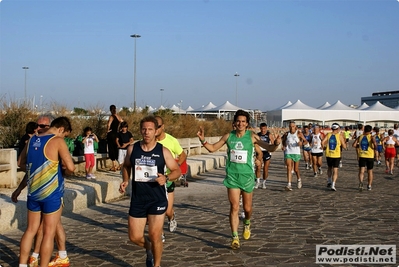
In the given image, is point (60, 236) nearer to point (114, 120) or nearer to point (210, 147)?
point (210, 147)

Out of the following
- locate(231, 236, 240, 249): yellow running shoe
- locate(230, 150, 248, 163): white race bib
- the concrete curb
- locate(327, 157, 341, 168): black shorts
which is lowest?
locate(231, 236, 240, 249): yellow running shoe

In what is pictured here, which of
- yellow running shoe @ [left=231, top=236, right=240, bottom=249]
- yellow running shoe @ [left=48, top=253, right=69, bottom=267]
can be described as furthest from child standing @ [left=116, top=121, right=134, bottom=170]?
yellow running shoe @ [left=48, top=253, right=69, bottom=267]

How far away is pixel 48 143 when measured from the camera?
6.09 metres

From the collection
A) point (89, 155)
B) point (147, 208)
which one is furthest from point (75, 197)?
point (147, 208)

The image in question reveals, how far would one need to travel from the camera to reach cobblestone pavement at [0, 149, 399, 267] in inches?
283

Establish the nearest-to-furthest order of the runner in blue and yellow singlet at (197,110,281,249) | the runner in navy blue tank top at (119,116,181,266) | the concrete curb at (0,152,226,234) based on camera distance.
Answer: the runner in navy blue tank top at (119,116,181,266) → the runner in blue and yellow singlet at (197,110,281,249) → the concrete curb at (0,152,226,234)

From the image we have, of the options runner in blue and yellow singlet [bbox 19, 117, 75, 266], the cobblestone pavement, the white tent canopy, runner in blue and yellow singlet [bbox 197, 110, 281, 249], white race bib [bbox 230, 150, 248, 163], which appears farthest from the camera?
the white tent canopy

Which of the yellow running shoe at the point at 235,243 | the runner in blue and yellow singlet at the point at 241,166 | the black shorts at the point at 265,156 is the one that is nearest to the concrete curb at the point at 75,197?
the runner in blue and yellow singlet at the point at 241,166

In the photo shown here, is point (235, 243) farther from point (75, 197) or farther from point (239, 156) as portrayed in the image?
point (75, 197)

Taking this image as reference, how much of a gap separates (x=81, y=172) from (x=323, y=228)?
8233mm

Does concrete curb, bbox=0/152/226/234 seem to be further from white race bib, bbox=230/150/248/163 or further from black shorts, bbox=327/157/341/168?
black shorts, bbox=327/157/341/168

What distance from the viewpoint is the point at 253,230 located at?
29.7 ft

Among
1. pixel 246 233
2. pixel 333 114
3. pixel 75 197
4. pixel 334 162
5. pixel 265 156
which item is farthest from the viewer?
pixel 333 114

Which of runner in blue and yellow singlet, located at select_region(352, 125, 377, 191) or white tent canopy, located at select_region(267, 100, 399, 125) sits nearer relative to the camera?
runner in blue and yellow singlet, located at select_region(352, 125, 377, 191)
